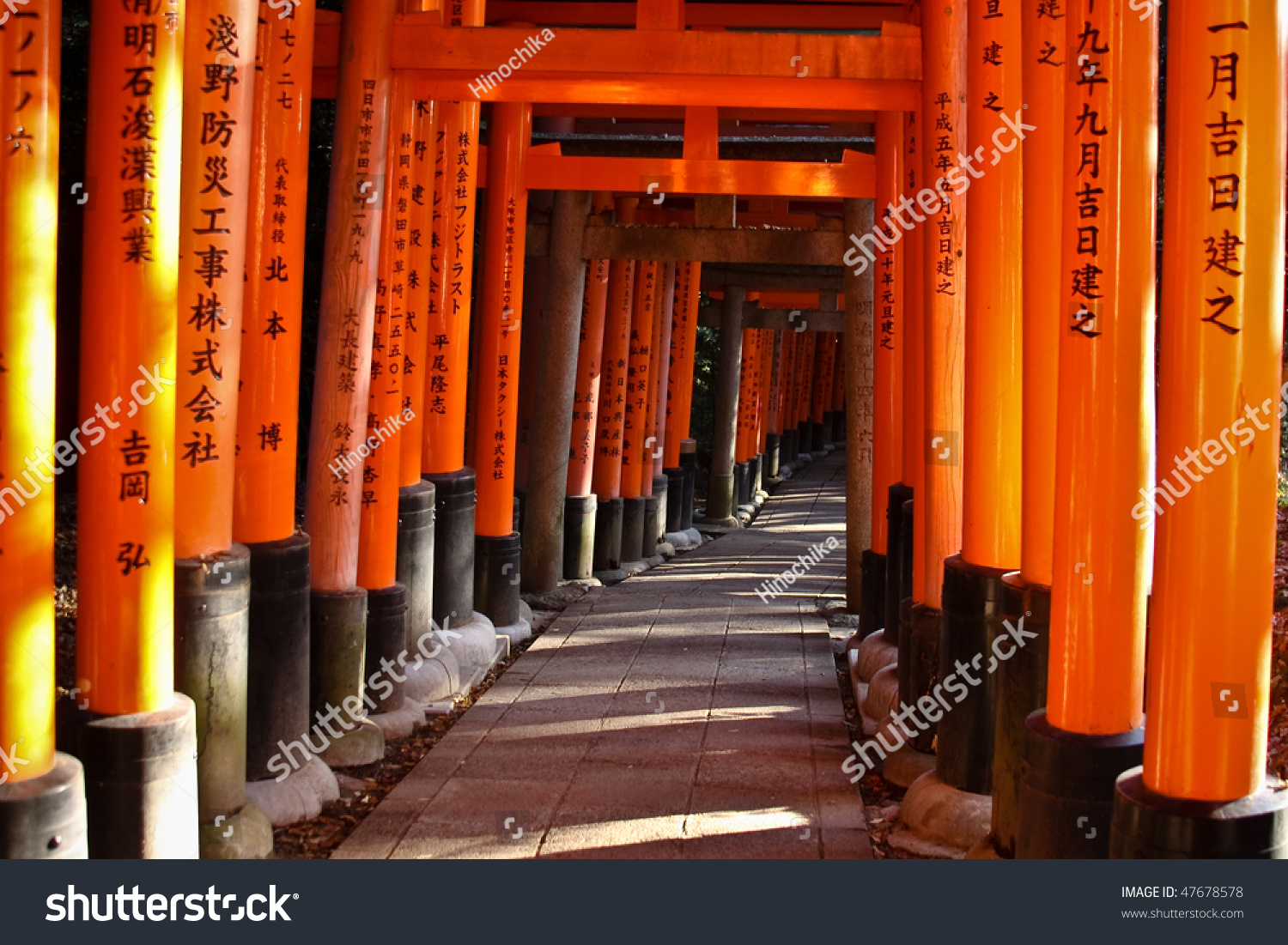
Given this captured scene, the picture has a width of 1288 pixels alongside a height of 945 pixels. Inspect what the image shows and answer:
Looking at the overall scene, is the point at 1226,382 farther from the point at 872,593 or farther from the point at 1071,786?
the point at 872,593

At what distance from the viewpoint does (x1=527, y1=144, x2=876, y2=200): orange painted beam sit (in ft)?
27.6

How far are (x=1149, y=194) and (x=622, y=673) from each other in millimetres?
4735

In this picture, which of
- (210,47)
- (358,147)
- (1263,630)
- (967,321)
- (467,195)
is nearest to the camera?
(1263,630)

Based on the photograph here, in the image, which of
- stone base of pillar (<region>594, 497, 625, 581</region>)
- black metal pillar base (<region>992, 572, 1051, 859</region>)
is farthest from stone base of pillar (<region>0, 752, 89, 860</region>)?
stone base of pillar (<region>594, 497, 625, 581</region>)

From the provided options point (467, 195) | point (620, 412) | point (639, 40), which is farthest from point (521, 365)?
point (639, 40)

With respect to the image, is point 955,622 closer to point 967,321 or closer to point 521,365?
point 967,321

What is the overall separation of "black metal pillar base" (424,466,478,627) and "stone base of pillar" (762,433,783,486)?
1691 centimetres

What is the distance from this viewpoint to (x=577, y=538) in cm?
1134

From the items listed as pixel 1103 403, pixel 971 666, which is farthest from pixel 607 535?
pixel 1103 403

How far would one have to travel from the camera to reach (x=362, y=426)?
590 centimetres

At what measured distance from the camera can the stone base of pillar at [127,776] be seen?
12.0ft

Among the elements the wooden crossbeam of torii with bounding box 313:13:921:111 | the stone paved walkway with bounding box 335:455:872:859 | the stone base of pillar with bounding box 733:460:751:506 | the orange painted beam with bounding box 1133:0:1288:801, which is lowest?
the stone paved walkway with bounding box 335:455:872:859

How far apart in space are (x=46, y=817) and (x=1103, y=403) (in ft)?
9.43

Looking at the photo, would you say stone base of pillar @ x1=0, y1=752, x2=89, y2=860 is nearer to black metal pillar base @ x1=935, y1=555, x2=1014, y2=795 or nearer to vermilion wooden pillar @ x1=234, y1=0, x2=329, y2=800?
vermilion wooden pillar @ x1=234, y1=0, x2=329, y2=800
